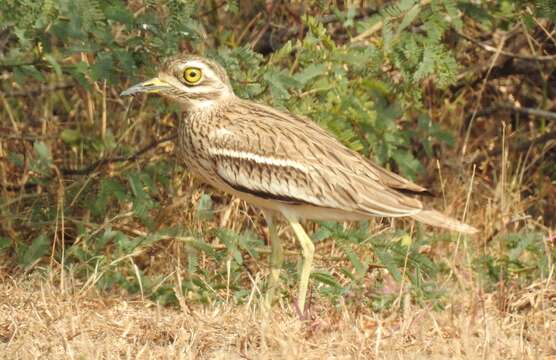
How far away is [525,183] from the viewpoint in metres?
7.56

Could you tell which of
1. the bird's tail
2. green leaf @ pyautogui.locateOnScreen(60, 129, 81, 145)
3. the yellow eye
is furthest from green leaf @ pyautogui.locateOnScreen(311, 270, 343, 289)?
green leaf @ pyautogui.locateOnScreen(60, 129, 81, 145)

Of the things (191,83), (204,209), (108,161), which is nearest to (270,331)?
(191,83)

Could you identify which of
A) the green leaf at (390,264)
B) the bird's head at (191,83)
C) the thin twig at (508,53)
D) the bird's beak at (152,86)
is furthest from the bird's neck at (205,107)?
the thin twig at (508,53)

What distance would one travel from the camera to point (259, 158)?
532 cm

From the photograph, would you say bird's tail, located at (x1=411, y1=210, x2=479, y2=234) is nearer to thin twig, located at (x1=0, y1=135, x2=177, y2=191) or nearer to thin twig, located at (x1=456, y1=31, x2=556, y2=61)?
thin twig, located at (x1=0, y1=135, x2=177, y2=191)

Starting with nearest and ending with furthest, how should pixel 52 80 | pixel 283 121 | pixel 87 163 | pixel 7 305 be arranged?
pixel 7 305, pixel 283 121, pixel 87 163, pixel 52 80

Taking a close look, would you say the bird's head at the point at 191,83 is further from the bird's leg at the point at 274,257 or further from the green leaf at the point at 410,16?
the green leaf at the point at 410,16

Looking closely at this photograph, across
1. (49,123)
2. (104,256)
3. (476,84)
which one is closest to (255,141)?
(104,256)

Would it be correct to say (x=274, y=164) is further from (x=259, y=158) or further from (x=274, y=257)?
(x=274, y=257)

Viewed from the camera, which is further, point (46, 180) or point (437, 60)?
point (46, 180)

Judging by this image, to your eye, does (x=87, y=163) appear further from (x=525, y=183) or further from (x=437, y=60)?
(x=525, y=183)

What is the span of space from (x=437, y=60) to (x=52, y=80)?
2.56 metres

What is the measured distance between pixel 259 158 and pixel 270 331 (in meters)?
1.14

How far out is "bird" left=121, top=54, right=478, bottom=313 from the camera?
5262mm
